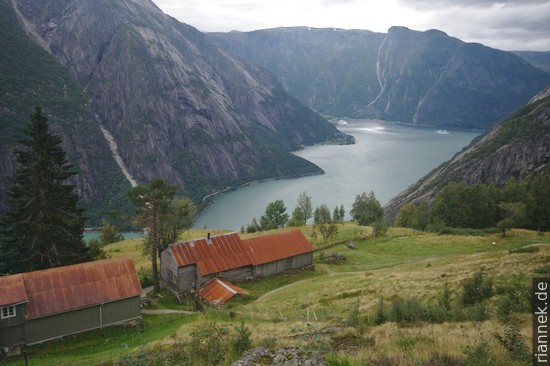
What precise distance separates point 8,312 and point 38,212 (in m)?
12.6

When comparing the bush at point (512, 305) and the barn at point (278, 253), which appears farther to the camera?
the barn at point (278, 253)

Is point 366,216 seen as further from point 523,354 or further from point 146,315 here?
point 523,354

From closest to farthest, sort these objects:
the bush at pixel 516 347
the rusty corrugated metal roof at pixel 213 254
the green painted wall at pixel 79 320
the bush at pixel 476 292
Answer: the bush at pixel 516 347 < the bush at pixel 476 292 < the green painted wall at pixel 79 320 < the rusty corrugated metal roof at pixel 213 254

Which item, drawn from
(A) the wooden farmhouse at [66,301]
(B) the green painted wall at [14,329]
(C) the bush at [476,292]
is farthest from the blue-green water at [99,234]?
(C) the bush at [476,292]

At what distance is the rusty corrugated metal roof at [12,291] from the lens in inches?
1246

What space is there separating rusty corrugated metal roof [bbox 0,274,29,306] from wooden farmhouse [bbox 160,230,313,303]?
17558 millimetres

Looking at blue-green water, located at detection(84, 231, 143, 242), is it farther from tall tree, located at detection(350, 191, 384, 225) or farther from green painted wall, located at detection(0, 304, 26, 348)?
green painted wall, located at detection(0, 304, 26, 348)

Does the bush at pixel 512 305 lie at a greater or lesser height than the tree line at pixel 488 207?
greater

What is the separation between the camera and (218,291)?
150 feet

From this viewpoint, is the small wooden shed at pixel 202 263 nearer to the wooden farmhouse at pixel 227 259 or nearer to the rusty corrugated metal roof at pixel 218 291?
the wooden farmhouse at pixel 227 259

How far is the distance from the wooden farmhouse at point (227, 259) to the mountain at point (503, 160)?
82987 mm

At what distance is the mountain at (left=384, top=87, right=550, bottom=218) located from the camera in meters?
137

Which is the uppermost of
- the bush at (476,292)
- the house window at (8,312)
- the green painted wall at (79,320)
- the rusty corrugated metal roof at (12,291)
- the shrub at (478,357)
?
the shrub at (478,357)

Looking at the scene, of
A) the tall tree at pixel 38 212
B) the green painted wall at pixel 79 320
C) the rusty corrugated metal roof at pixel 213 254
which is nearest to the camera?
the green painted wall at pixel 79 320
